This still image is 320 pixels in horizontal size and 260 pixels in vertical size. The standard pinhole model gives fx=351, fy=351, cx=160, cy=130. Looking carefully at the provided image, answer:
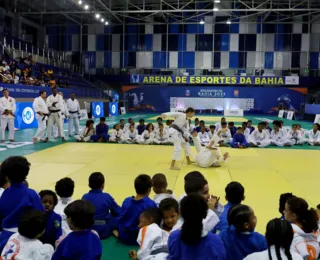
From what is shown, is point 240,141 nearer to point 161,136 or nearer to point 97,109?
point 161,136

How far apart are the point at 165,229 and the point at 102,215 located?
1.07 metres

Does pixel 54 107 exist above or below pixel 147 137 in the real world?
above

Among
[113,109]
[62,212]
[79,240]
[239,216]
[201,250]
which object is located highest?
[113,109]

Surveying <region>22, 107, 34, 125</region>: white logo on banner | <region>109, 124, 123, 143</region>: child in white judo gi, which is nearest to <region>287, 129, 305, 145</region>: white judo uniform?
<region>109, 124, 123, 143</region>: child in white judo gi

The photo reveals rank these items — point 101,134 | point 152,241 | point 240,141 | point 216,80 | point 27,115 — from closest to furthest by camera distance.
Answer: point 152,241
point 240,141
point 101,134
point 27,115
point 216,80

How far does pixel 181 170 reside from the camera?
8.12 meters

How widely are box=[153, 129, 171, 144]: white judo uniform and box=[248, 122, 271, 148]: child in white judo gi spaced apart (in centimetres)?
291

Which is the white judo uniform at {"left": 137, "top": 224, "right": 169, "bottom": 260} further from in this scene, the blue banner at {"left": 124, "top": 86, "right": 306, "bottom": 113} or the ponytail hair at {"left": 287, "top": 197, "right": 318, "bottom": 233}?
the blue banner at {"left": 124, "top": 86, "right": 306, "bottom": 113}

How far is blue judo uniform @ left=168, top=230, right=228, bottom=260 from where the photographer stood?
7.61 feet

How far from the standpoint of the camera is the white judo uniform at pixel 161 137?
12594 millimetres

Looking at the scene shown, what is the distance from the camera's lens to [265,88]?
3353 centimetres

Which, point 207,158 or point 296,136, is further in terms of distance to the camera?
point 296,136

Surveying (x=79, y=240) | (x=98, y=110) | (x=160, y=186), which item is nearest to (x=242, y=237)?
(x=79, y=240)

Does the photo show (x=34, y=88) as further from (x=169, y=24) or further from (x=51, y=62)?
(x=169, y=24)
